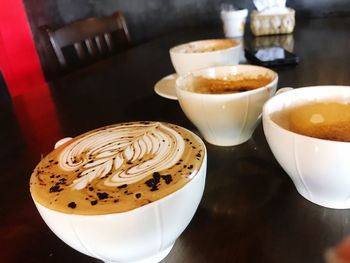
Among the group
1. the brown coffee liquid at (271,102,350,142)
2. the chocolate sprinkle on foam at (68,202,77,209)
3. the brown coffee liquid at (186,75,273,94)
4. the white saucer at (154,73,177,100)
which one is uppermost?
the chocolate sprinkle on foam at (68,202,77,209)

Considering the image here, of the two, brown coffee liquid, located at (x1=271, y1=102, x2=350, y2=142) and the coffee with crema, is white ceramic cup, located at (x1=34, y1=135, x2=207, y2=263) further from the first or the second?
the coffee with crema

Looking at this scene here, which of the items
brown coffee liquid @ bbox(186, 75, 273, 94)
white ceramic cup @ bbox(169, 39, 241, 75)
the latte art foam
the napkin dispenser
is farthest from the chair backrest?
the latte art foam

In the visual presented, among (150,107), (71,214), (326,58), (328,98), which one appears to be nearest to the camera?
(71,214)

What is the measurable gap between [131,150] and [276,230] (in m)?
0.18

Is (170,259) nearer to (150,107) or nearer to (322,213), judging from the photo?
(322,213)

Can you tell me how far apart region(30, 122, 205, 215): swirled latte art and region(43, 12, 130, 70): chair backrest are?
3.11ft

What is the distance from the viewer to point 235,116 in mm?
496

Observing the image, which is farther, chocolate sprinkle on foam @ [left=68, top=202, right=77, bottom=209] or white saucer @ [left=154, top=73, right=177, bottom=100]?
white saucer @ [left=154, top=73, right=177, bottom=100]

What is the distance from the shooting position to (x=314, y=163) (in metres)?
0.34

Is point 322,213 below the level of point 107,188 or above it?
below

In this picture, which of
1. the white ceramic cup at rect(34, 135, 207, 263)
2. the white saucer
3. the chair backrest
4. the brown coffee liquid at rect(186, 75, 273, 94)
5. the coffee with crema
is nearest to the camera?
the white ceramic cup at rect(34, 135, 207, 263)

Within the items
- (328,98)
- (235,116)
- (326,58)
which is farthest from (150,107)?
(326,58)

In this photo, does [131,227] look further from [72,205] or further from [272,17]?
[272,17]

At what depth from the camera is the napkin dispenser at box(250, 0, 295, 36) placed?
49.8 inches
